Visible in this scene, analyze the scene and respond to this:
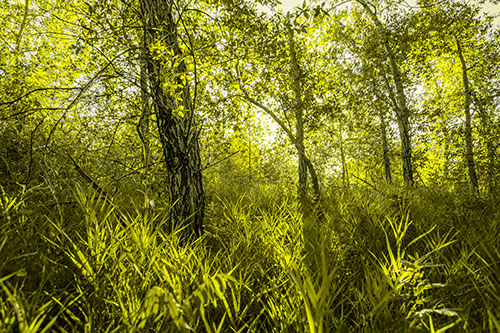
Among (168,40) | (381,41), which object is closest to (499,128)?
(381,41)

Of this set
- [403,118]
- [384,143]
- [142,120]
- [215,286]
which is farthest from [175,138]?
[384,143]

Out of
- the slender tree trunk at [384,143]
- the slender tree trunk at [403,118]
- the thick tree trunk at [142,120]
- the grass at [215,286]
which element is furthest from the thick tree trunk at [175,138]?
the slender tree trunk at [403,118]

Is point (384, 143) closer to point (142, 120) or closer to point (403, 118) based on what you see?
point (403, 118)

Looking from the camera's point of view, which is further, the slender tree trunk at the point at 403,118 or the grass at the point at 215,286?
the slender tree trunk at the point at 403,118

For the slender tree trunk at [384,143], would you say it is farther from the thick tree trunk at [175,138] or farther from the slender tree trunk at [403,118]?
the thick tree trunk at [175,138]

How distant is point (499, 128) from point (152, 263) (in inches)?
266

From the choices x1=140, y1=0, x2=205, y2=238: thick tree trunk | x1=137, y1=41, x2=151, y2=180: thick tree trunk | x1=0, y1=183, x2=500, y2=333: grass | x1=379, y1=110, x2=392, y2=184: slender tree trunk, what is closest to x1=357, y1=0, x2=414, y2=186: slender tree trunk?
x1=379, y1=110, x2=392, y2=184: slender tree trunk

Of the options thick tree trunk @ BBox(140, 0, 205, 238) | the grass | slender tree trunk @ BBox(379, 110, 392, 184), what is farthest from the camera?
slender tree trunk @ BBox(379, 110, 392, 184)

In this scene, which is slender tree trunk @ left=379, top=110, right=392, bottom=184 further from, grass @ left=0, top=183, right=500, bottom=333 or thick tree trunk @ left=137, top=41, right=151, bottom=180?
thick tree trunk @ left=137, top=41, right=151, bottom=180

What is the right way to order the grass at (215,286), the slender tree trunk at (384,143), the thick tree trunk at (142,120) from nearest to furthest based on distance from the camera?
the grass at (215,286), the thick tree trunk at (142,120), the slender tree trunk at (384,143)

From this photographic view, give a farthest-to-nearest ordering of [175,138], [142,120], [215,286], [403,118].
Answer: [403,118] → [142,120] → [175,138] → [215,286]

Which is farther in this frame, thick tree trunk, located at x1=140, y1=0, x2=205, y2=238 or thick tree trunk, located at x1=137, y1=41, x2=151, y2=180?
thick tree trunk, located at x1=140, y1=0, x2=205, y2=238

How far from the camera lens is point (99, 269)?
1.17 meters

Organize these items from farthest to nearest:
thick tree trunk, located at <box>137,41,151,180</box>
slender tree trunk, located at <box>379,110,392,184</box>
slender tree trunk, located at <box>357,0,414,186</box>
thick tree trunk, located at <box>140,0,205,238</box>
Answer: slender tree trunk, located at <box>379,110,392,184</box>
slender tree trunk, located at <box>357,0,414,186</box>
thick tree trunk, located at <box>140,0,205,238</box>
thick tree trunk, located at <box>137,41,151,180</box>
